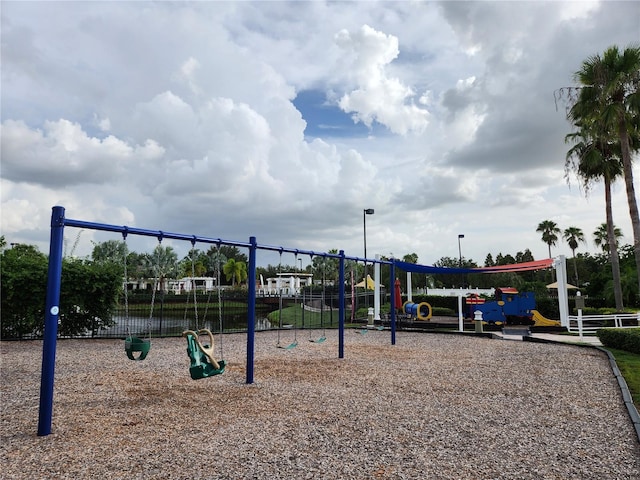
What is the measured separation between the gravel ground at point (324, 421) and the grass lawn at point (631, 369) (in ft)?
0.85

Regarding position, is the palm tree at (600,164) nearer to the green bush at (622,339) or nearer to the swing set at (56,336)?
the green bush at (622,339)

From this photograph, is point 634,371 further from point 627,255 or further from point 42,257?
point 627,255

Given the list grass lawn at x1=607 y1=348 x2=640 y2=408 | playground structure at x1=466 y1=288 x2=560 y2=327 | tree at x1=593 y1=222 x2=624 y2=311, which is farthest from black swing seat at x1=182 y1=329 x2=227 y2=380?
tree at x1=593 y1=222 x2=624 y2=311

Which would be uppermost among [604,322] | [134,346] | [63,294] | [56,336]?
[63,294]

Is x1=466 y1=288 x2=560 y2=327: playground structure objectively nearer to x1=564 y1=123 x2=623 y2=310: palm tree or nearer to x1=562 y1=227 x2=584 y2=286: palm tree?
x1=564 y1=123 x2=623 y2=310: palm tree

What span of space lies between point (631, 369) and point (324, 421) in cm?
693

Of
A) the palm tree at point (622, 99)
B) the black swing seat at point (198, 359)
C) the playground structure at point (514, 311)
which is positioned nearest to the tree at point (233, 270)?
the playground structure at point (514, 311)

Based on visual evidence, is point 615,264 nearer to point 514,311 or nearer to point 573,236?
point 514,311

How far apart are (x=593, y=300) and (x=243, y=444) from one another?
28.7m

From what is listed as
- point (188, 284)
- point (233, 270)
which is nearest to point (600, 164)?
point (188, 284)

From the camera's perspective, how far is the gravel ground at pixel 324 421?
3.79m

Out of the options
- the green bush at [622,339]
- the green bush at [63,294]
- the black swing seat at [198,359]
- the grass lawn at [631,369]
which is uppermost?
the green bush at [63,294]

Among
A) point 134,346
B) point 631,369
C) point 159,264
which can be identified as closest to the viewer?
point 134,346

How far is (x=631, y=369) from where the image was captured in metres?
8.34
